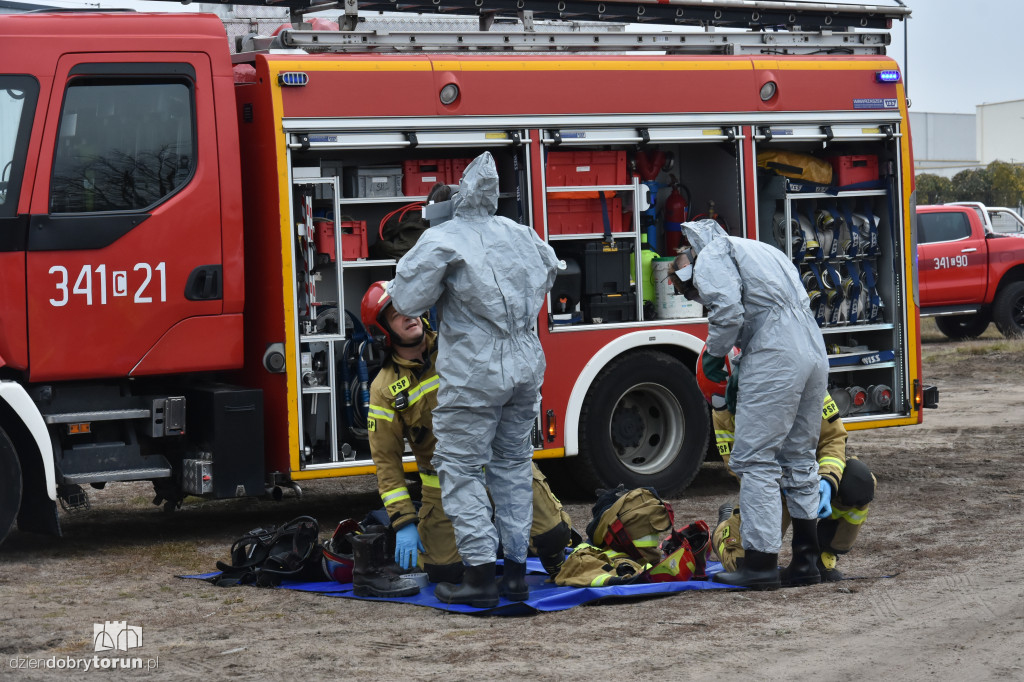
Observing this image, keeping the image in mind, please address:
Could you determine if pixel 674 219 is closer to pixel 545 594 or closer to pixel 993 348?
pixel 545 594

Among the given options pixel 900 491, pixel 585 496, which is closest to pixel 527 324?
pixel 585 496

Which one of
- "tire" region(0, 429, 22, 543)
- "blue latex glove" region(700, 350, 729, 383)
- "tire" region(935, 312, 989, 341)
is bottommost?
"tire" region(0, 429, 22, 543)

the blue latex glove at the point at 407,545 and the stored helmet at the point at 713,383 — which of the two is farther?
Result: the stored helmet at the point at 713,383

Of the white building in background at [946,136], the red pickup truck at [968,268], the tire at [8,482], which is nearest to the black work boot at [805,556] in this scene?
the tire at [8,482]

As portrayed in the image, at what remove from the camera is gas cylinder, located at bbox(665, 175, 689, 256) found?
9.49 metres

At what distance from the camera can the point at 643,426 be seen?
368 inches

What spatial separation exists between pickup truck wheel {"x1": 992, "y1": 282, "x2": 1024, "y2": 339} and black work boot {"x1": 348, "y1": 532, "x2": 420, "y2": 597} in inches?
609

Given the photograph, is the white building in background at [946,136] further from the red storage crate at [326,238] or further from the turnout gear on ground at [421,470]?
the turnout gear on ground at [421,470]

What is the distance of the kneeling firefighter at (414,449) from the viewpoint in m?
6.48

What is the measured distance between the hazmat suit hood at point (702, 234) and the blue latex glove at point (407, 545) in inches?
73.4

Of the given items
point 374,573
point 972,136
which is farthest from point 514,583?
point 972,136

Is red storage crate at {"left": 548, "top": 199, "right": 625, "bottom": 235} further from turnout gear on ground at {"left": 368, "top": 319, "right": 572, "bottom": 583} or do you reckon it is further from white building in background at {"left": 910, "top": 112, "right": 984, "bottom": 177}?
white building in background at {"left": 910, "top": 112, "right": 984, "bottom": 177}

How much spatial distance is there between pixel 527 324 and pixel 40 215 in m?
2.88

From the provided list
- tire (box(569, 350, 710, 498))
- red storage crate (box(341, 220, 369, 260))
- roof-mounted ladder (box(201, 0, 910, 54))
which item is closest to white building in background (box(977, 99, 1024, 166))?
roof-mounted ladder (box(201, 0, 910, 54))
